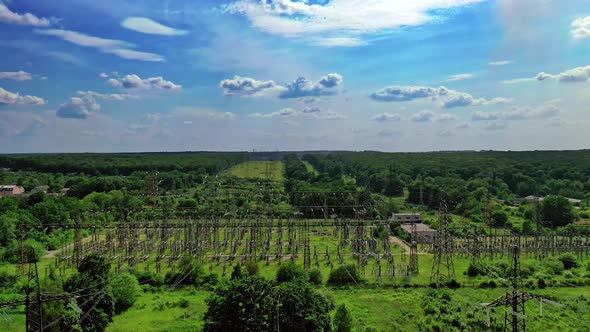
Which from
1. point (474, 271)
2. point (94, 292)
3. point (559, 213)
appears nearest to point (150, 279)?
point (94, 292)

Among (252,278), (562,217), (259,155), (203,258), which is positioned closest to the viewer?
(252,278)

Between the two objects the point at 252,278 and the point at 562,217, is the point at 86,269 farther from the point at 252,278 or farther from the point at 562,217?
→ the point at 562,217

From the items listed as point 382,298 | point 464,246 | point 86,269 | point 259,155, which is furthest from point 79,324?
point 259,155

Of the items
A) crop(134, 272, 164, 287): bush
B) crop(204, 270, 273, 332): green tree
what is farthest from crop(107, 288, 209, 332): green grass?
crop(204, 270, 273, 332): green tree

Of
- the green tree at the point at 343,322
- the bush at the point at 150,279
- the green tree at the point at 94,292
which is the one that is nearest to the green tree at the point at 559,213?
the green tree at the point at 343,322

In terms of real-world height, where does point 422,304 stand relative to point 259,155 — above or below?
below

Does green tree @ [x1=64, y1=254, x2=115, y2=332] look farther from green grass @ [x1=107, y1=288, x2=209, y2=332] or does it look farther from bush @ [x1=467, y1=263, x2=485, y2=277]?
bush @ [x1=467, y1=263, x2=485, y2=277]

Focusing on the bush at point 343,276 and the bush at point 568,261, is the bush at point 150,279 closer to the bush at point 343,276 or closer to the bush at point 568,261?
the bush at point 343,276

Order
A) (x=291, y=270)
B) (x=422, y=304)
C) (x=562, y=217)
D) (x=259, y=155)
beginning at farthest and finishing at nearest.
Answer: (x=259, y=155) → (x=562, y=217) → (x=291, y=270) → (x=422, y=304)
